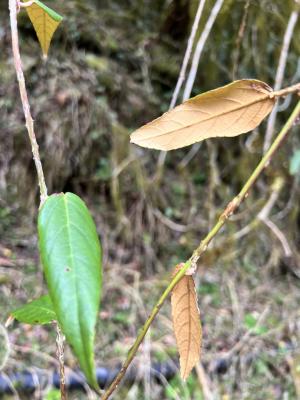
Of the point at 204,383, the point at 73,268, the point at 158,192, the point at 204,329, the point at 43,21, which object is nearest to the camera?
the point at 73,268

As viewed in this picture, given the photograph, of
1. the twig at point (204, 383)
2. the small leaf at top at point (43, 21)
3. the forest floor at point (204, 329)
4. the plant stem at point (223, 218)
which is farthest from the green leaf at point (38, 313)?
the twig at point (204, 383)

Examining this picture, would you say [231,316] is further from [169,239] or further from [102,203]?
[102,203]

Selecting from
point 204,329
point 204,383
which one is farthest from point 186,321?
point 204,329

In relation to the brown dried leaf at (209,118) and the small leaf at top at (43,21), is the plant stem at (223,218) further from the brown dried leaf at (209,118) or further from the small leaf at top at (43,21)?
the small leaf at top at (43,21)

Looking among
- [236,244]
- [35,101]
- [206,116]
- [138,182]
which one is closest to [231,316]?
[236,244]

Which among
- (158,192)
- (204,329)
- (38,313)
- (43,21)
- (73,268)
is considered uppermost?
(43,21)

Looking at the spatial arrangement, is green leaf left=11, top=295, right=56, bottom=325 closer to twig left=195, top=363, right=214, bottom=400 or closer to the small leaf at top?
the small leaf at top

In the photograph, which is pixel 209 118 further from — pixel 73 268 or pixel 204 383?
pixel 204 383
